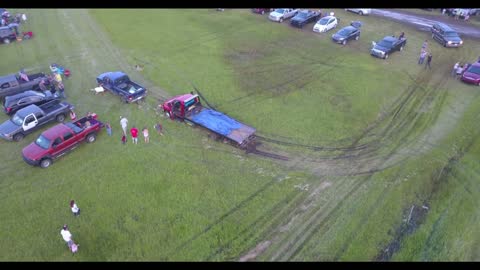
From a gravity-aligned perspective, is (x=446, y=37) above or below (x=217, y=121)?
above

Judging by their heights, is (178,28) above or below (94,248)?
above

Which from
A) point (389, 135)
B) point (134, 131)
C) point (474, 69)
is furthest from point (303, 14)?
point (134, 131)

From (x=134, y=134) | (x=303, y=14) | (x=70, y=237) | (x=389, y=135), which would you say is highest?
(x=303, y=14)

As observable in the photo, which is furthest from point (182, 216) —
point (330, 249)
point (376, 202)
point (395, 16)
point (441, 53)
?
point (395, 16)

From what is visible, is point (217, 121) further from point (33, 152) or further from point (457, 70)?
point (457, 70)

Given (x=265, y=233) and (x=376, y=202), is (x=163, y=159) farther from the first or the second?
(x=376, y=202)

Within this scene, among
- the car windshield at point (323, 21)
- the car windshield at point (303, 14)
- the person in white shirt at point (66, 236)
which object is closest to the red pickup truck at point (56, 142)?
the person in white shirt at point (66, 236)

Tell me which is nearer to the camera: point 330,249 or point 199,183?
point 330,249
